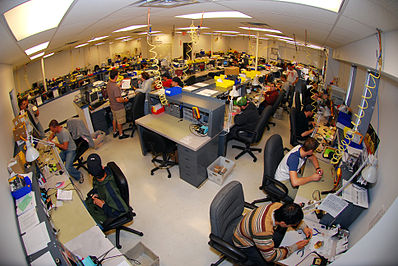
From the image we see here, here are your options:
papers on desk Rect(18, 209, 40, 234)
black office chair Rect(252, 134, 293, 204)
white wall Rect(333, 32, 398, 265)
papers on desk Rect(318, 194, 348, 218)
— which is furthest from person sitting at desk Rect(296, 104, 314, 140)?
papers on desk Rect(18, 209, 40, 234)

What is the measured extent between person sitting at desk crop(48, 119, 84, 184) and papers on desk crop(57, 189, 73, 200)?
1.20 meters

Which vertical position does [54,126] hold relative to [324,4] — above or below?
below

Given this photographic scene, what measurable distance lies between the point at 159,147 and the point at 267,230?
224 cm

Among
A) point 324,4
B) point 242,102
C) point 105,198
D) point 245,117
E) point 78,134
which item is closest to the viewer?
point 324,4

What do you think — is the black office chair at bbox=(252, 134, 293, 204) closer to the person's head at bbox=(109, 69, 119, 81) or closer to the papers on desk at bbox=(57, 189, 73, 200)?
the papers on desk at bbox=(57, 189, 73, 200)

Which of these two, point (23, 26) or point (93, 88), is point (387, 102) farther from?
point (93, 88)

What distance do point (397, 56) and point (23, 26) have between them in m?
3.00

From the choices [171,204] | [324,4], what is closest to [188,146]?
[171,204]

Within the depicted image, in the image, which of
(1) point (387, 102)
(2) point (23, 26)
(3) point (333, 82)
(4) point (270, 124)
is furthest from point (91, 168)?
(3) point (333, 82)

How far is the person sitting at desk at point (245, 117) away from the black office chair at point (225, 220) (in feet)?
6.27

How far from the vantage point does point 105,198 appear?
2285mm

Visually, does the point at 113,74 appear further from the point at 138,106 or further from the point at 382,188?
the point at 382,188

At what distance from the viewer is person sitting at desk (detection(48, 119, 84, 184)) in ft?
10.3

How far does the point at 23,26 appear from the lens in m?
1.73
